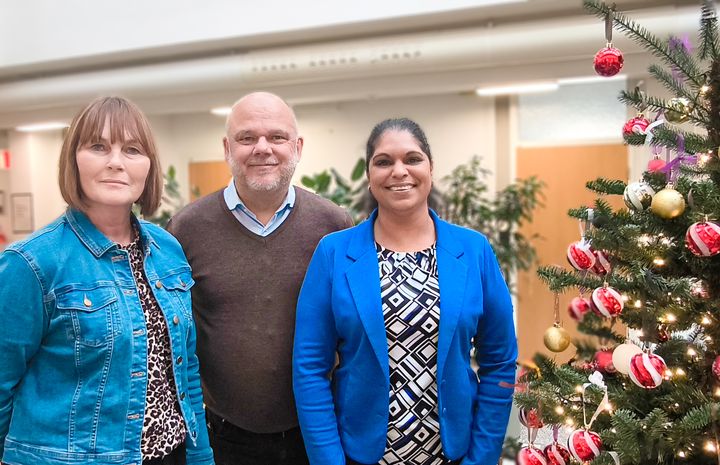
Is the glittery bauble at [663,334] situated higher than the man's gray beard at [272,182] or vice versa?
the man's gray beard at [272,182]

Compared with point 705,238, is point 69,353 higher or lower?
lower

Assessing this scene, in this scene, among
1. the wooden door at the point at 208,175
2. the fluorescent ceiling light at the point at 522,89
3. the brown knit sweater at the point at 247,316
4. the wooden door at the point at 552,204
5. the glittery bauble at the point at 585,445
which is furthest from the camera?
the wooden door at the point at 208,175

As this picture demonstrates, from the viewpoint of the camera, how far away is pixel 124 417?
128 cm

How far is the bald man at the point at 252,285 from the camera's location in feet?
5.66

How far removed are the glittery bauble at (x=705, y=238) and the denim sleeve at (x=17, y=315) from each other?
134 cm

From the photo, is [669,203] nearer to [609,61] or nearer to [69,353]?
[609,61]

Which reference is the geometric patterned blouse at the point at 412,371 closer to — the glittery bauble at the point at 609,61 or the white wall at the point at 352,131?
the glittery bauble at the point at 609,61

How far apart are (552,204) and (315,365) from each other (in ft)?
12.9

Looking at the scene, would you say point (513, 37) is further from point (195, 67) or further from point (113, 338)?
point (113, 338)

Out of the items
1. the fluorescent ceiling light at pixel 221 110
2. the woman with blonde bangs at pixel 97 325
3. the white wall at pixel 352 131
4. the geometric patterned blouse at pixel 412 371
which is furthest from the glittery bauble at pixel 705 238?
the fluorescent ceiling light at pixel 221 110

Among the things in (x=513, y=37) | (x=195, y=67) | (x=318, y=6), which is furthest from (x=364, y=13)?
(x=195, y=67)

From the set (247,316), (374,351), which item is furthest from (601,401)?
(247,316)

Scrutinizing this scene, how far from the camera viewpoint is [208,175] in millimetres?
6578

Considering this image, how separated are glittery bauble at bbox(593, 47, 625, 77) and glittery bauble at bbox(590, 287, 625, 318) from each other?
55cm
